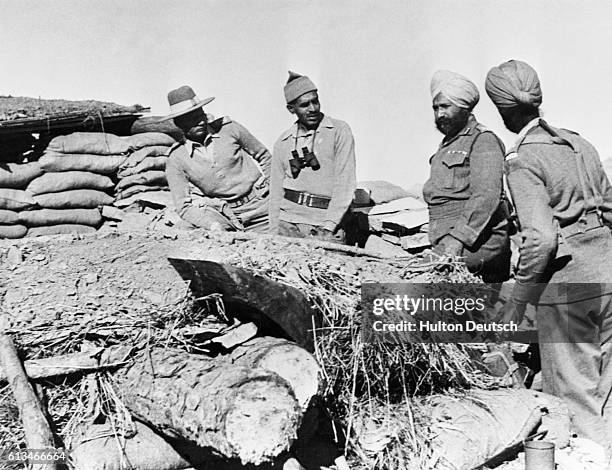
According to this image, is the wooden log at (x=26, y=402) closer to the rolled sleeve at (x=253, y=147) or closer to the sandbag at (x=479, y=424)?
the sandbag at (x=479, y=424)

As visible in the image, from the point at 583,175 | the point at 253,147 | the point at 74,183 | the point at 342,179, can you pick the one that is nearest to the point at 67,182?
the point at 74,183

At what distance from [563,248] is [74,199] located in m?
5.13

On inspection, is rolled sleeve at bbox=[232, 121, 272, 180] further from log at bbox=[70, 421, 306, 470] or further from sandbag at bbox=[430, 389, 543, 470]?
log at bbox=[70, 421, 306, 470]

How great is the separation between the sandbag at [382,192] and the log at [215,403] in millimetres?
3815

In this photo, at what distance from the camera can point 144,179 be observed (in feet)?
25.9

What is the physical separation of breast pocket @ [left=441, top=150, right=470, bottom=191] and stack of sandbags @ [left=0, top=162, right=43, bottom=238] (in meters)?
4.34

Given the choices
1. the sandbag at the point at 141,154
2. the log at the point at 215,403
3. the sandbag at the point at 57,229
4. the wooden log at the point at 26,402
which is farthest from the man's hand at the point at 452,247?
the sandbag at the point at 141,154

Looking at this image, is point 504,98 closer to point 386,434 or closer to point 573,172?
point 573,172

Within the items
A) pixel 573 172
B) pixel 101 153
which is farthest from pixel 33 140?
pixel 573 172

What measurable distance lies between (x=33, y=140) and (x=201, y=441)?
5.44 m

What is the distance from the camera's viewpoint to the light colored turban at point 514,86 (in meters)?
4.11

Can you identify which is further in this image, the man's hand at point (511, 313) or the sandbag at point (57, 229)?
the sandbag at point (57, 229)

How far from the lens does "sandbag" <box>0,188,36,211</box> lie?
7.25 meters

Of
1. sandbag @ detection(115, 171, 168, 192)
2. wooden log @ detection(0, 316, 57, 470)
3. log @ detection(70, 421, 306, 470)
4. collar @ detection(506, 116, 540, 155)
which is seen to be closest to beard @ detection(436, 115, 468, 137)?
collar @ detection(506, 116, 540, 155)
